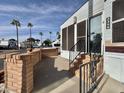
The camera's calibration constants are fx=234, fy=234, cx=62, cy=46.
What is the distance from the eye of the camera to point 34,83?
955cm

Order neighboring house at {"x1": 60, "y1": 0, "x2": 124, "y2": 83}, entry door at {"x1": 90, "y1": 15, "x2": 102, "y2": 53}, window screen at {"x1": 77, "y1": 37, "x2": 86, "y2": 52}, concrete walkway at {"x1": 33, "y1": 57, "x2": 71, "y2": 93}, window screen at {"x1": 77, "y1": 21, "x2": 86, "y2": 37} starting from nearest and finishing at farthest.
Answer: neighboring house at {"x1": 60, "y1": 0, "x2": 124, "y2": 83}
concrete walkway at {"x1": 33, "y1": 57, "x2": 71, "y2": 93}
entry door at {"x1": 90, "y1": 15, "x2": 102, "y2": 53}
window screen at {"x1": 77, "y1": 37, "x2": 86, "y2": 52}
window screen at {"x1": 77, "y1": 21, "x2": 86, "y2": 37}

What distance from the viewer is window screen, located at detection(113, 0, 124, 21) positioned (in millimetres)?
7912

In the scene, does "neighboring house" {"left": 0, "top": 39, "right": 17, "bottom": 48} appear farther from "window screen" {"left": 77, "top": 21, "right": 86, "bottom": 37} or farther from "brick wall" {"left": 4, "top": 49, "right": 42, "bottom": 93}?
"brick wall" {"left": 4, "top": 49, "right": 42, "bottom": 93}

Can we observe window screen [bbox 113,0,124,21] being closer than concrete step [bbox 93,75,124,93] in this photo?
No

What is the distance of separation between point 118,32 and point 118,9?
811 mm

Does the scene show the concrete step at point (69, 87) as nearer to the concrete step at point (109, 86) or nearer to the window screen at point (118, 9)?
the concrete step at point (109, 86)

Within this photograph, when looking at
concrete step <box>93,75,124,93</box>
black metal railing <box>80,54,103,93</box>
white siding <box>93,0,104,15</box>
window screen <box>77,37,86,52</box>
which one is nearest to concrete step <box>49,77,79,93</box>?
black metal railing <box>80,54,103,93</box>

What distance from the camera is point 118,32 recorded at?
8.12m

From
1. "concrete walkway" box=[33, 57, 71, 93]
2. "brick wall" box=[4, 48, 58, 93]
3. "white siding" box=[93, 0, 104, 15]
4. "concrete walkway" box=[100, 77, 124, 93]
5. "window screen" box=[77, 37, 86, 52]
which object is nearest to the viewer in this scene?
"concrete walkway" box=[100, 77, 124, 93]

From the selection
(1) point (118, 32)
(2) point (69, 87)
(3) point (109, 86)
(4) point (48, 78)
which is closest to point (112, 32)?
(1) point (118, 32)

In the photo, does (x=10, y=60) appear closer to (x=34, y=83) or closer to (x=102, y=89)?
(x=34, y=83)

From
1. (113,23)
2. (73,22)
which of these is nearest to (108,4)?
(113,23)

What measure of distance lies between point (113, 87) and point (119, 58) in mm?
1132

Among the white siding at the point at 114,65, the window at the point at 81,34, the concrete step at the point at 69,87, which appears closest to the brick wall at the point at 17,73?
the concrete step at the point at 69,87
